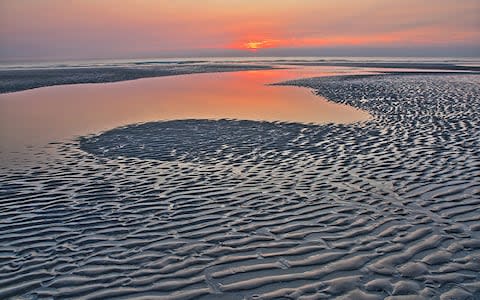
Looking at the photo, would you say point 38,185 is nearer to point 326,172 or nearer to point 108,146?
point 108,146

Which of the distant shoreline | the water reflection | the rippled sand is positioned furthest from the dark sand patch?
the rippled sand

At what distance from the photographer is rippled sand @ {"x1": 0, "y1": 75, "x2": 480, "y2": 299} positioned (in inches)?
257

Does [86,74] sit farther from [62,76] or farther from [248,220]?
[248,220]

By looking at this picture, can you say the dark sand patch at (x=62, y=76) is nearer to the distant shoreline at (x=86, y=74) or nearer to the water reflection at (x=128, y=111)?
the distant shoreline at (x=86, y=74)

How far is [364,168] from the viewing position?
12641 millimetres

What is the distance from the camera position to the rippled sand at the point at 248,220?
21.4 feet

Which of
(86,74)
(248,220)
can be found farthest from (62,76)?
(248,220)

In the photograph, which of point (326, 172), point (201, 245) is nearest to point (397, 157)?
point (326, 172)

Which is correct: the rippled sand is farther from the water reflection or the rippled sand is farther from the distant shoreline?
the distant shoreline

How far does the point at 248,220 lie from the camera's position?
905cm

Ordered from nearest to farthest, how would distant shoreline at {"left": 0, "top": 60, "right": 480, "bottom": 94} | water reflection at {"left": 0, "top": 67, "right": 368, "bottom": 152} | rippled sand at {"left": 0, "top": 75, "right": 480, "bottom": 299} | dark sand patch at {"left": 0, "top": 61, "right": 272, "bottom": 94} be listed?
1. rippled sand at {"left": 0, "top": 75, "right": 480, "bottom": 299}
2. water reflection at {"left": 0, "top": 67, "right": 368, "bottom": 152}
3. dark sand patch at {"left": 0, "top": 61, "right": 272, "bottom": 94}
4. distant shoreline at {"left": 0, "top": 60, "right": 480, "bottom": 94}

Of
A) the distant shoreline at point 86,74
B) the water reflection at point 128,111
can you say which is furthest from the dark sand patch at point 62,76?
the water reflection at point 128,111

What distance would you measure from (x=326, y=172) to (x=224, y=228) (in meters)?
4.83

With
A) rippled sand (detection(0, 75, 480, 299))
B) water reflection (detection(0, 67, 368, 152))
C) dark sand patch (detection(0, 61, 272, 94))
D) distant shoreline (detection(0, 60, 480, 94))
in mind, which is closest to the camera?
rippled sand (detection(0, 75, 480, 299))
